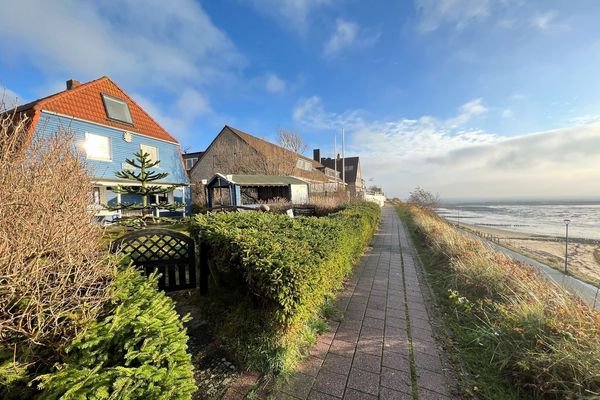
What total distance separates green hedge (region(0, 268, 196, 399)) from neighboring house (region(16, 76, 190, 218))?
10388 mm

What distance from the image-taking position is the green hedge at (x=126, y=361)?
125 centimetres

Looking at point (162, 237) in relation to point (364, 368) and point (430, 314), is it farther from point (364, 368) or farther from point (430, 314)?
point (430, 314)

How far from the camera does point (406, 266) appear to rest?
21.9 feet

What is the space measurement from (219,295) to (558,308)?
419 cm

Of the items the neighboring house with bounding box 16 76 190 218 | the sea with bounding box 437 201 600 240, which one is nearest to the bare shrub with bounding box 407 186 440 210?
the sea with bounding box 437 201 600 240

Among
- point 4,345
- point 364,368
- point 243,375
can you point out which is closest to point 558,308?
point 364,368

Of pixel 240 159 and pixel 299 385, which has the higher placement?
pixel 240 159

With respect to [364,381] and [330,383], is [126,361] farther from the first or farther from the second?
[364,381]

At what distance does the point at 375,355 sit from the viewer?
2908 millimetres

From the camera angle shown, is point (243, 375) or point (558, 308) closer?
point (243, 375)

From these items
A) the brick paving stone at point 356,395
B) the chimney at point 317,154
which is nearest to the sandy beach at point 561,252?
the brick paving stone at point 356,395

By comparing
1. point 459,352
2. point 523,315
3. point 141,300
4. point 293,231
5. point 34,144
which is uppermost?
point 34,144

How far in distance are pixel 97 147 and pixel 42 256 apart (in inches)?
551

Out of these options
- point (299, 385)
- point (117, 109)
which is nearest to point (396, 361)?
point (299, 385)
